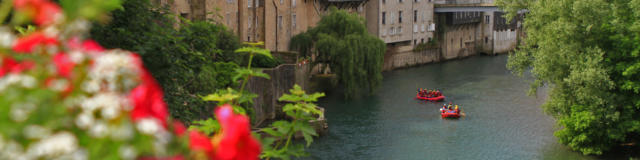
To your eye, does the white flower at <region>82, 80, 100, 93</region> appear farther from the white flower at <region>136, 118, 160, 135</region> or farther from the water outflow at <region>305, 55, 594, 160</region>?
the water outflow at <region>305, 55, 594, 160</region>

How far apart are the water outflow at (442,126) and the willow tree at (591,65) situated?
5.79 feet

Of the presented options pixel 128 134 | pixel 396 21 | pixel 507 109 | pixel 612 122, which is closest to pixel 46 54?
pixel 128 134

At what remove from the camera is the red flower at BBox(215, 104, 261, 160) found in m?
2.10

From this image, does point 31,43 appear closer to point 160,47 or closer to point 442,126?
point 160,47

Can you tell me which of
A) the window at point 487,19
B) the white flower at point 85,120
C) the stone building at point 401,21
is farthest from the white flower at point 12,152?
the window at point 487,19

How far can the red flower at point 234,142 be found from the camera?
2102mm

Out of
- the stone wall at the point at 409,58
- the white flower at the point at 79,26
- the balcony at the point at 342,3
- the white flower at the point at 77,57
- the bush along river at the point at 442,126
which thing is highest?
the balcony at the point at 342,3

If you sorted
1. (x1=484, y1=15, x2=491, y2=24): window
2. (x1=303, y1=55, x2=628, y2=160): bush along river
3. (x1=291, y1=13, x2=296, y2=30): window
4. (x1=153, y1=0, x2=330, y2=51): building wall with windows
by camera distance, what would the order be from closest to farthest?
(x1=303, y1=55, x2=628, y2=160): bush along river < (x1=153, y1=0, x2=330, y2=51): building wall with windows < (x1=291, y1=13, x2=296, y2=30): window < (x1=484, y1=15, x2=491, y2=24): window

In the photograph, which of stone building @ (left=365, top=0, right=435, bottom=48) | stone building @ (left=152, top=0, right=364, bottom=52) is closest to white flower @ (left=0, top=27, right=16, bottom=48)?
stone building @ (left=152, top=0, right=364, bottom=52)

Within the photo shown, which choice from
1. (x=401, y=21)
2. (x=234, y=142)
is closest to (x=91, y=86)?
(x=234, y=142)

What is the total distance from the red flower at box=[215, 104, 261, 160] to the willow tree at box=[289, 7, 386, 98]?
36.8 metres

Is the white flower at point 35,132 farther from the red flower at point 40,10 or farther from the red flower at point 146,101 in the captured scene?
the red flower at point 40,10

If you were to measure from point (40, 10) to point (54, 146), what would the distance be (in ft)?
1.38

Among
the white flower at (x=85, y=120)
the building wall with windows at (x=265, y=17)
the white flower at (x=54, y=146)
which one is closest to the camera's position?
the white flower at (x=54, y=146)
